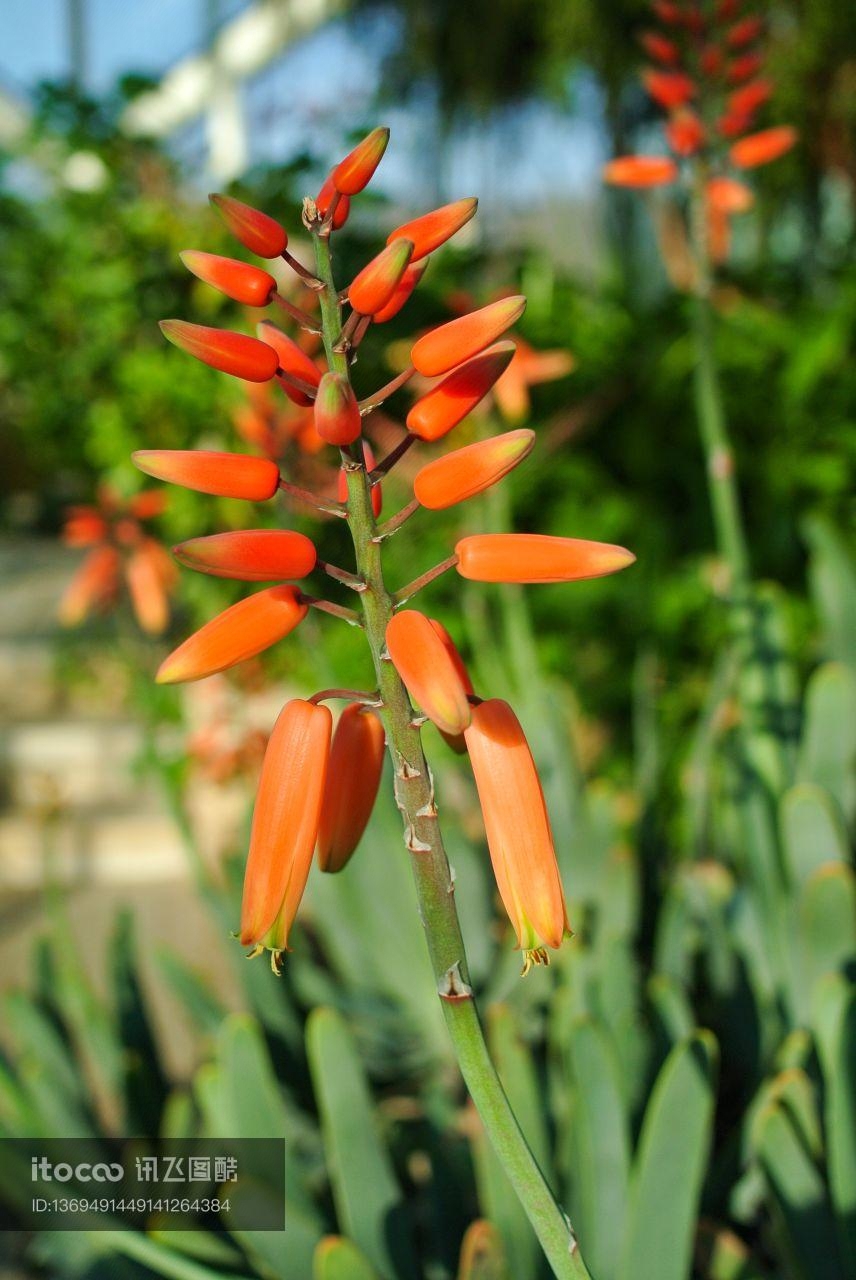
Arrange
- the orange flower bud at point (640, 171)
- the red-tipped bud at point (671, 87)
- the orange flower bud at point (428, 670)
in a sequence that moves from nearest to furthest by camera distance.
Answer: the orange flower bud at point (428, 670), the orange flower bud at point (640, 171), the red-tipped bud at point (671, 87)

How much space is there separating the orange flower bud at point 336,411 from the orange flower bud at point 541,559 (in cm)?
9

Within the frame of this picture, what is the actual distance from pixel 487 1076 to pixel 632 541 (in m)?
2.59

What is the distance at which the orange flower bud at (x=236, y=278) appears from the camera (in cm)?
64

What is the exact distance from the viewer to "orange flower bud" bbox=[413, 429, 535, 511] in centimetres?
61

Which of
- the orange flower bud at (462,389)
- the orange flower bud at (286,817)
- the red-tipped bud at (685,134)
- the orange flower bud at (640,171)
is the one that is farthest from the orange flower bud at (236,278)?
the red-tipped bud at (685,134)

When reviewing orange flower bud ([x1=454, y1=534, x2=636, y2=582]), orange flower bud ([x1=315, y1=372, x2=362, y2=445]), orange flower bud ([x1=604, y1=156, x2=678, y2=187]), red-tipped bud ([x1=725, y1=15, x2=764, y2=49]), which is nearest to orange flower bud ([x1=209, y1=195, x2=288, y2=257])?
orange flower bud ([x1=315, y1=372, x2=362, y2=445])

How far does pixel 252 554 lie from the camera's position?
0.61 meters

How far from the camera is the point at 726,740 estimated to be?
181cm

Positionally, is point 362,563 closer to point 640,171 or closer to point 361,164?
point 361,164

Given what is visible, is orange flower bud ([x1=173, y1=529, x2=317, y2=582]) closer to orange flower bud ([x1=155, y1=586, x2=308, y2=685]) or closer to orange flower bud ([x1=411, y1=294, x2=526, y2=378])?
orange flower bud ([x1=155, y1=586, x2=308, y2=685])

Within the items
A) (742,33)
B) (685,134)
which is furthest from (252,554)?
(742,33)

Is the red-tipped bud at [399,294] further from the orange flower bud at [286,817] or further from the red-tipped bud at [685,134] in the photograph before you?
the red-tipped bud at [685,134]

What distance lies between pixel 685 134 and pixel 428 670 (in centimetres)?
124

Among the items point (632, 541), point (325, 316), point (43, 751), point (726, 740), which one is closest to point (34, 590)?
point (43, 751)
